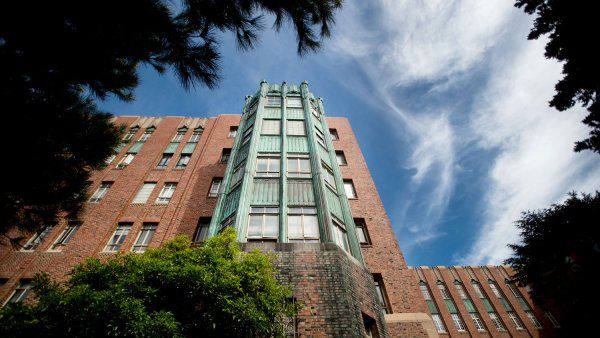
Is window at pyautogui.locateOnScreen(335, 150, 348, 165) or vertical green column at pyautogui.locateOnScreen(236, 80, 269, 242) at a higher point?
window at pyautogui.locateOnScreen(335, 150, 348, 165)

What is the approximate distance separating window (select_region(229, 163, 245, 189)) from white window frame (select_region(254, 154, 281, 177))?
89cm

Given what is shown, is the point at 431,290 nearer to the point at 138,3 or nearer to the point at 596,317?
the point at 596,317

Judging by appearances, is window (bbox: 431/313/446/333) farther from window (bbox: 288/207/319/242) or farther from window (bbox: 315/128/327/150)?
window (bbox: 288/207/319/242)

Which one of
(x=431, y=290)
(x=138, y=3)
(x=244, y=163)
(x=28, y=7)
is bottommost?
(x=28, y=7)

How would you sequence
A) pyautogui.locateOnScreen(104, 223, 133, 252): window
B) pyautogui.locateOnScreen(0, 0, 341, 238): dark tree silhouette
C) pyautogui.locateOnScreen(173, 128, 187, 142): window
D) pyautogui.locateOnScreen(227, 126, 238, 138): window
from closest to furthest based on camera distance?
pyautogui.locateOnScreen(0, 0, 341, 238): dark tree silhouette
pyautogui.locateOnScreen(104, 223, 133, 252): window
pyautogui.locateOnScreen(173, 128, 187, 142): window
pyautogui.locateOnScreen(227, 126, 238, 138): window

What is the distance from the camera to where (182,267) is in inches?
254

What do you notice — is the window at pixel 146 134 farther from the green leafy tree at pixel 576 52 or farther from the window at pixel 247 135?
the green leafy tree at pixel 576 52

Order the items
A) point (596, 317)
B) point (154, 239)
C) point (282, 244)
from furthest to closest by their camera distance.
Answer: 1. point (596, 317)
2. point (154, 239)
3. point (282, 244)

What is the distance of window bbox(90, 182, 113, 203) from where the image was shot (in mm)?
17472

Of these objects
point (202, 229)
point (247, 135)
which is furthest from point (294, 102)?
point (202, 229)

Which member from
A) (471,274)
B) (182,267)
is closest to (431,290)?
(471,274)

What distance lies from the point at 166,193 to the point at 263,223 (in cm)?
989

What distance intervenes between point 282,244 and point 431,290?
3056cm

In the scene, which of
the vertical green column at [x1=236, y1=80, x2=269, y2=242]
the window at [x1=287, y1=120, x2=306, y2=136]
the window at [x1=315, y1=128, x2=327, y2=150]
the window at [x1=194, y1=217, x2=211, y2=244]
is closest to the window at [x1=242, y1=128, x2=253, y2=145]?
the vertical green column at [x1=236, y1=80, x2=269, y2=242]
